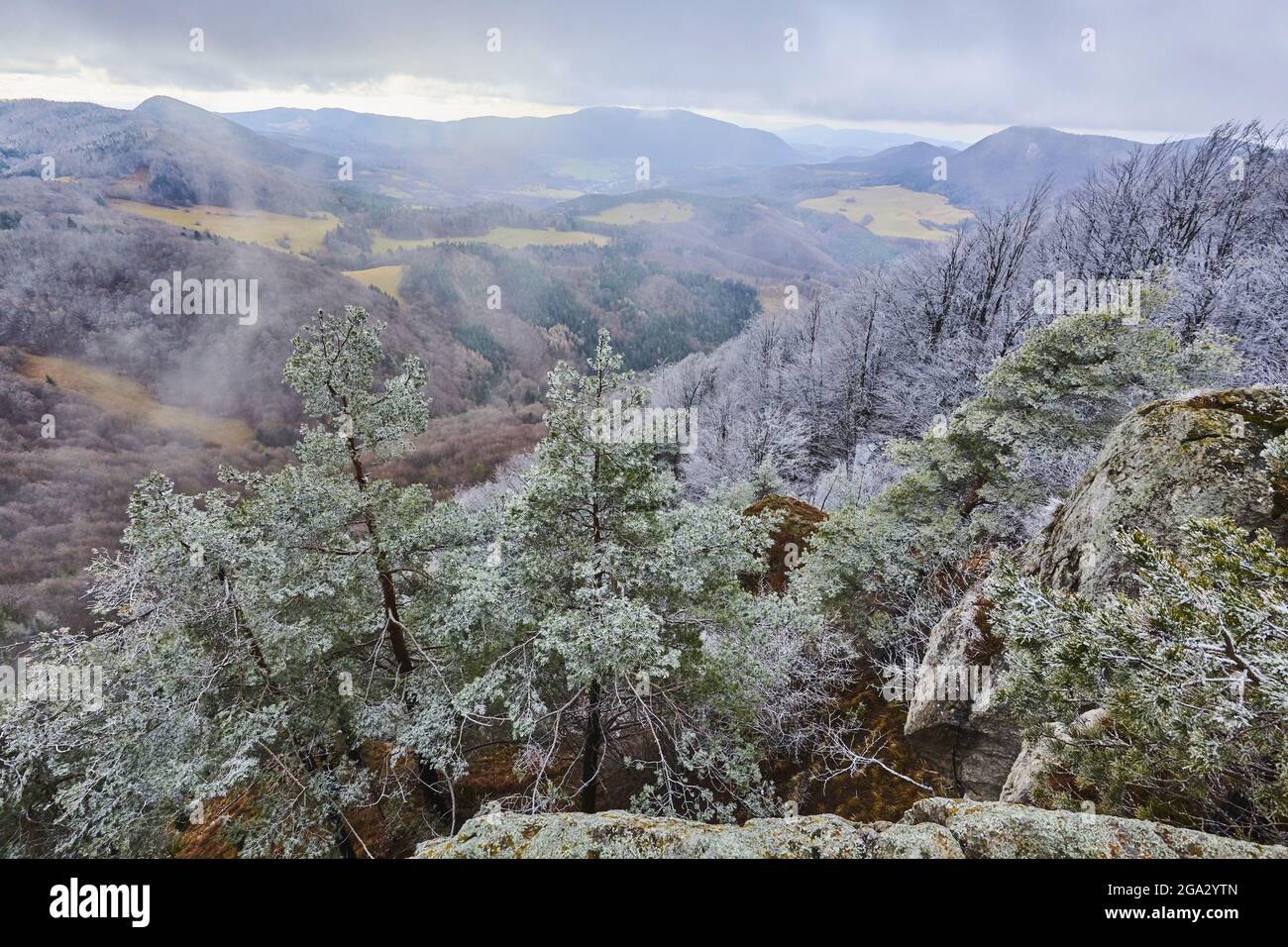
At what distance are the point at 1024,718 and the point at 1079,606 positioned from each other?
60.1 inches

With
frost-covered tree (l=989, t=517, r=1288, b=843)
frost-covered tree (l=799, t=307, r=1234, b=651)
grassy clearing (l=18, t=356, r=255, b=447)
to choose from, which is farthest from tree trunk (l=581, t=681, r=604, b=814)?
grassy clearing (l=18, t=356, r=255, b=447)

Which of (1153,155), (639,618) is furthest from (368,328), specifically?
(1153,155)

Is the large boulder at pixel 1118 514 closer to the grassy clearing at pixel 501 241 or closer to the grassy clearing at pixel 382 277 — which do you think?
the grassy clearing at pixel 382 277

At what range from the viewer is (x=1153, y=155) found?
26.4 m

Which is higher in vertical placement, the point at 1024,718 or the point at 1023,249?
the point at 1023,249

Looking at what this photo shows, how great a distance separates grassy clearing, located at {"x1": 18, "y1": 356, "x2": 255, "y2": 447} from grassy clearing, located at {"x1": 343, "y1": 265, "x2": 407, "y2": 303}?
57531 mm

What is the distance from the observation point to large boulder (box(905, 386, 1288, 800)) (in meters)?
5.44

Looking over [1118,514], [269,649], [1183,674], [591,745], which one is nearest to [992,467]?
[1118,514]

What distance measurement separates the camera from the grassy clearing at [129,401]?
81281mm

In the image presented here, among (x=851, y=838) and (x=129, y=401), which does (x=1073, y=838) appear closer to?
(x=851, y=838)

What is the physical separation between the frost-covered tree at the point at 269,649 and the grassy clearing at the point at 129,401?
91.6m

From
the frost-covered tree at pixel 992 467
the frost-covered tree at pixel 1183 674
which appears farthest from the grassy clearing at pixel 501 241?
the frost-covered tree at pixel 1183 674

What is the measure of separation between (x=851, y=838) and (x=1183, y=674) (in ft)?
7.11
